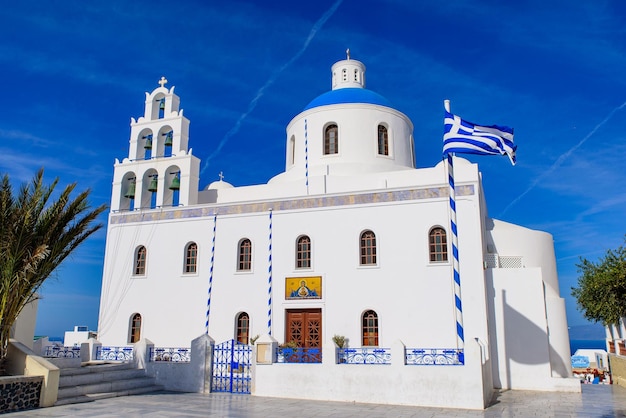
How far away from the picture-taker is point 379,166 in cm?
1906

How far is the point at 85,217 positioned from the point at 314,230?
7150 millimetres

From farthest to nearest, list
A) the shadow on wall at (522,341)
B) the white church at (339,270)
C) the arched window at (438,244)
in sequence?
the arched window at (438,244)
the shadow on wall at (522,341)
the white church at (339,270)

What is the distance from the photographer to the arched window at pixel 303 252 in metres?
16.2

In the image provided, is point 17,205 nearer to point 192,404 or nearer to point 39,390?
point 39,390

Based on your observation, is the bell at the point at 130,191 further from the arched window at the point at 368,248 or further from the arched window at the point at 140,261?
the arched window at the point at 368,248

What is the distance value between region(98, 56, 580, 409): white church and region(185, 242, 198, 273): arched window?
0.20 feet

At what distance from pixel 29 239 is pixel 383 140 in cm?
1332

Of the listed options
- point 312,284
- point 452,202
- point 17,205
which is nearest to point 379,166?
point 312,284

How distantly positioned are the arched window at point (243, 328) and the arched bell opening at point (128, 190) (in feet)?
21.7

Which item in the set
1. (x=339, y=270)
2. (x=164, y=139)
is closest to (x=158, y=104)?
(x=164, y=139)

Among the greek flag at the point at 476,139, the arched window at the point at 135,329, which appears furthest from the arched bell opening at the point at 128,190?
the greek flag at the point at 476,139

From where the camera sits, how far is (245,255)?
17016 mm

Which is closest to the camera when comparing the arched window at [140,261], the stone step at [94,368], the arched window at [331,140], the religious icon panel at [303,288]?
the stone step at [94,368]

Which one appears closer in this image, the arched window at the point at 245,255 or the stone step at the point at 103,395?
the stone step at the point at 103,395
